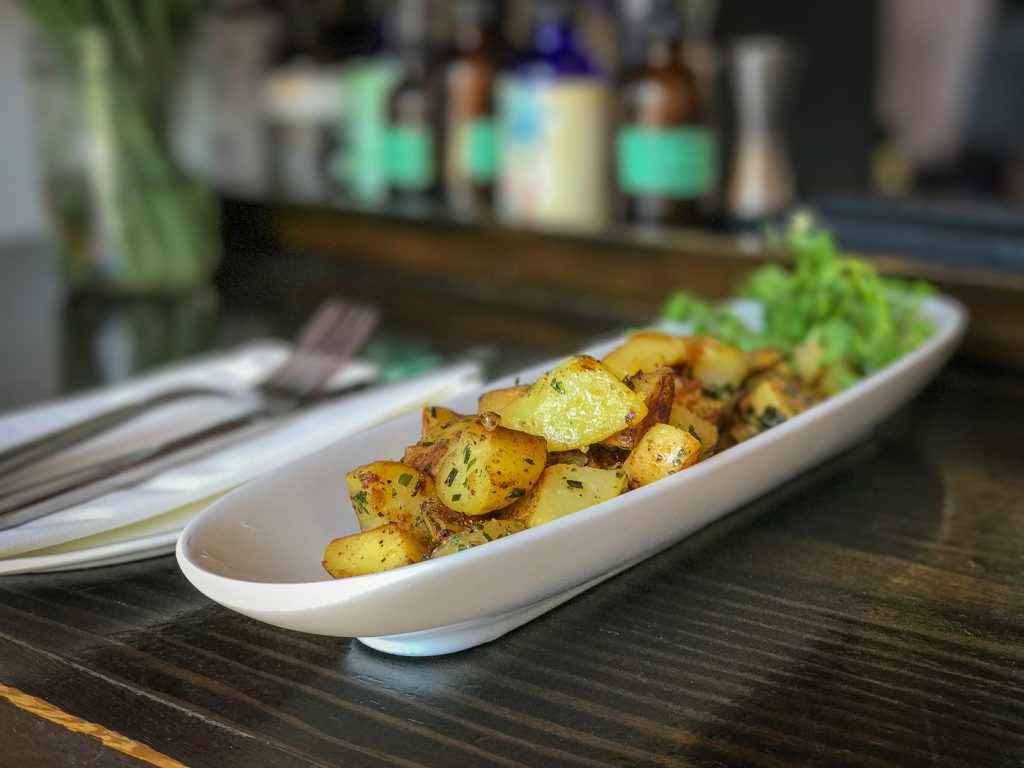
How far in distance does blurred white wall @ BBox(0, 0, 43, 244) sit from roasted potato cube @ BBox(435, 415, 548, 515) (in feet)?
6.10

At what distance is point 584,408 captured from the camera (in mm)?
658

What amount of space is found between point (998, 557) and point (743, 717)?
30 centimetres

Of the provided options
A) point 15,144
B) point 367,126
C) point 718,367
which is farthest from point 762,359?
point 15,144

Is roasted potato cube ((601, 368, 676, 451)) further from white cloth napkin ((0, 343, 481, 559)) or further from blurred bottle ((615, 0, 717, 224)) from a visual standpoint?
blurred bottle ((615, 0, 717, 224))

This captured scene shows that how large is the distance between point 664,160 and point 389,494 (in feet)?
3.53

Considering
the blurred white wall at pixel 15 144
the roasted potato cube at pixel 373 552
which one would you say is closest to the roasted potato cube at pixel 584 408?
the roasted potato cube at pixel 373 552

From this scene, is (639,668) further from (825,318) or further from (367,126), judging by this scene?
(367,126)

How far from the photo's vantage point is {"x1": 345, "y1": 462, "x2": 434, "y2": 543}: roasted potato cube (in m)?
0.64

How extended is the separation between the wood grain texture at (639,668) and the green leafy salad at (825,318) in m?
0.18

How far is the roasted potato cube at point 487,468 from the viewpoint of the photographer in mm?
614

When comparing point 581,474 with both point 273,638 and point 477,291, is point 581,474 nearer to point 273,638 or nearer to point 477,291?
point 273,638

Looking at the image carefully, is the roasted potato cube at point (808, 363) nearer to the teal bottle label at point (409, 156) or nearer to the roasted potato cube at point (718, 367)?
the roasted potato cube at point (718, 367)

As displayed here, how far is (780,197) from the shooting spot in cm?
191

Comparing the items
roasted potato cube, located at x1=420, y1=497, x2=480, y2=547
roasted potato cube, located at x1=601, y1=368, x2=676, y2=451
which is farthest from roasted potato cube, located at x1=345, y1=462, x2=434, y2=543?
roasted potato cube, located at x1=601, y1=368, x2=676, y2=451
